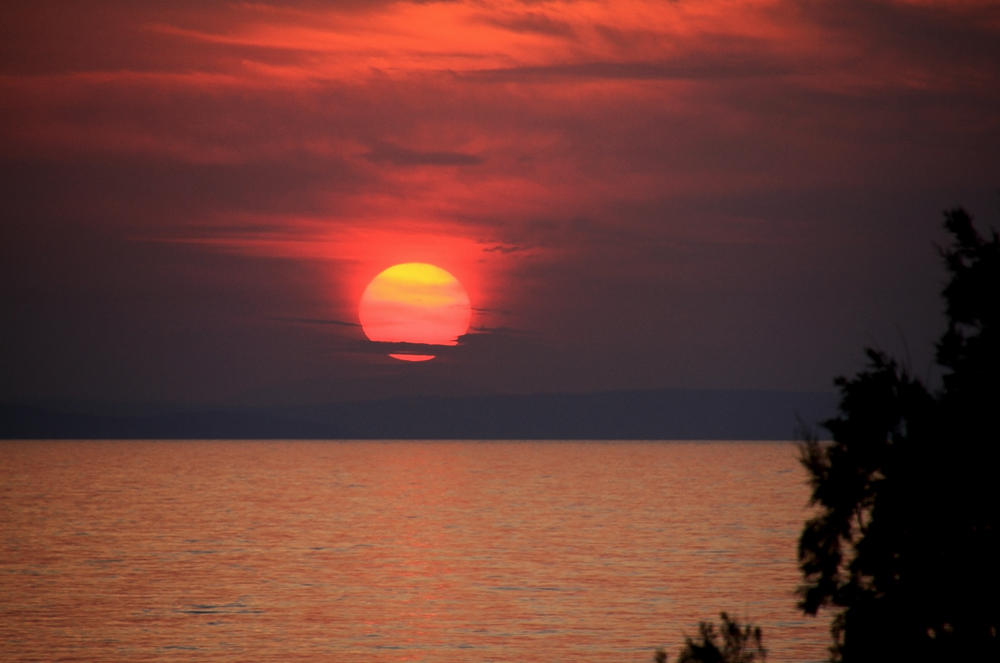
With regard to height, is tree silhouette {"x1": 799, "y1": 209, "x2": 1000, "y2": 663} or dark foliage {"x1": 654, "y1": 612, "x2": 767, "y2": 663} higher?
tree silhouette {"x1": 799, "y1": 209, "x2": 1000, "y2": 663}

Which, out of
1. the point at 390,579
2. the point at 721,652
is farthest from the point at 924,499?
the point at 390,579

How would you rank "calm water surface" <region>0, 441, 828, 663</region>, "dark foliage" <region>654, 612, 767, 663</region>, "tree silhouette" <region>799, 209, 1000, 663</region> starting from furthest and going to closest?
"calm water surface" <region>0, 441, 828, 663</region> < "dark foliage" <region>654, 612, 767, 663</region> < "tree silhouette" <region>799, 209, 1000, 663</region>

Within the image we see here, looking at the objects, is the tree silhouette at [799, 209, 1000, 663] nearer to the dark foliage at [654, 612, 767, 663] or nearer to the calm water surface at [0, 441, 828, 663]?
the dark foliage at [654, 612, 767, 663]

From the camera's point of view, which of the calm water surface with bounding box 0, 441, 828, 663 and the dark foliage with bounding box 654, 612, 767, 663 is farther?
the calm water surface with bounding box 0, 441, 828, 663

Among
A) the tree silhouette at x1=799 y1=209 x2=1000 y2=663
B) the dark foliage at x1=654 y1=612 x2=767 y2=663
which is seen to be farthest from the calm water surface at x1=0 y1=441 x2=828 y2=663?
the tree silhouette at x1=799 y1=209 x2=1000 y2=663

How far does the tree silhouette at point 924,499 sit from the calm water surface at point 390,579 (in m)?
21.9

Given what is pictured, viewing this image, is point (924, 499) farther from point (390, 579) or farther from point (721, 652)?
point (390, 579)

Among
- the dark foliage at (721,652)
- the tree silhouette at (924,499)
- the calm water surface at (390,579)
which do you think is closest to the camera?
the tree silhouette at (924,499)

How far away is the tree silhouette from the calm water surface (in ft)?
71.9

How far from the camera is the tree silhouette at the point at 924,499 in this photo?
1723 centimetres

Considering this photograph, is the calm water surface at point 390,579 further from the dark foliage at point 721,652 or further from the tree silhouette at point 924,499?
the tree silhouette at point 924,499

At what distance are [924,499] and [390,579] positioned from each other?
46810mm

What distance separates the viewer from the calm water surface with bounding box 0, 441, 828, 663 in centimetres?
4234

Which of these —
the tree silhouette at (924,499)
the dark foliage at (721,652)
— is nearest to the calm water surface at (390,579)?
the dark foliage at (721,652)
